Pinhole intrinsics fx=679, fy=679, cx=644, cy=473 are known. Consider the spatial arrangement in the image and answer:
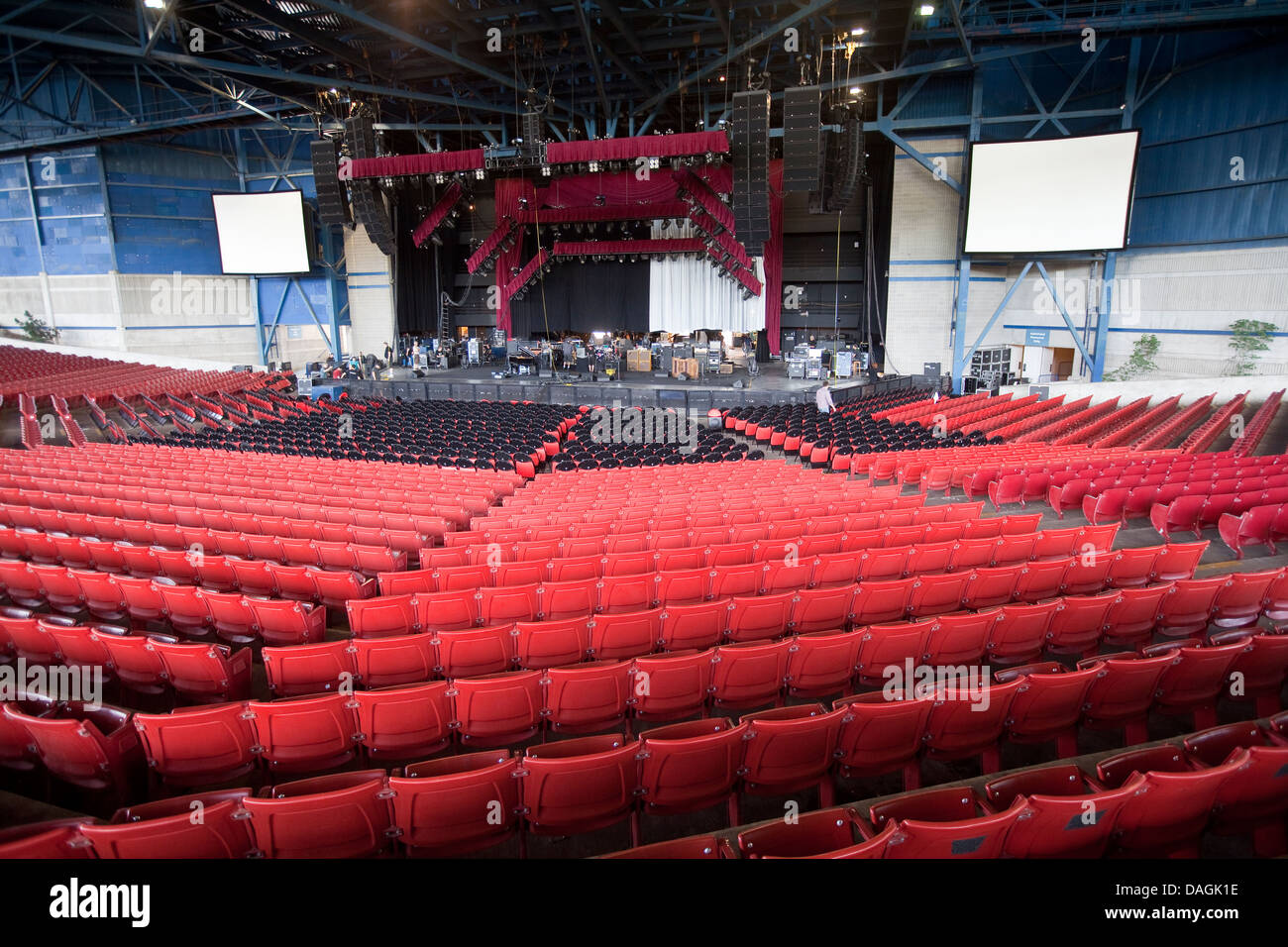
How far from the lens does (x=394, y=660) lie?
4355 mm

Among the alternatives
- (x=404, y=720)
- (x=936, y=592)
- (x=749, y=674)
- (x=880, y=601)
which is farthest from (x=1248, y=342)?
(x=404, y=720)

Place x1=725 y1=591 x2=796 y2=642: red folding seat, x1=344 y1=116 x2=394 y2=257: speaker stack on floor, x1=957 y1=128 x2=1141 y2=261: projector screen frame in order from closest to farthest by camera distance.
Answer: x1=725 y1=591 x2=796 y2=642: red folding seat < x1=957 y1=128 x2=1141 y2=261: projector screen frame < x1=344 y1=116 x2=394 y2=257: speaker stack on floor


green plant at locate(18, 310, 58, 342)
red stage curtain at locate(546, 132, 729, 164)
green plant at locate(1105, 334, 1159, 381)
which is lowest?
green plant at locate(1105, 334, 1159, 381)

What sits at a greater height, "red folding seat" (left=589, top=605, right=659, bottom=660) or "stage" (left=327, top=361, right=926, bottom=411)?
"stage" (left=327, top=361, right=926, bottom=411)

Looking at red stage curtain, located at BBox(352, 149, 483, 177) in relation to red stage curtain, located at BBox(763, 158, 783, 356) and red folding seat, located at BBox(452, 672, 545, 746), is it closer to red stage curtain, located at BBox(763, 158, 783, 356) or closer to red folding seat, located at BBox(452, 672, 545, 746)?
red stage curtain, located at BBox(763, 158, 783, 356)

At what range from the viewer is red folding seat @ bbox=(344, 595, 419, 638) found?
4926 mm

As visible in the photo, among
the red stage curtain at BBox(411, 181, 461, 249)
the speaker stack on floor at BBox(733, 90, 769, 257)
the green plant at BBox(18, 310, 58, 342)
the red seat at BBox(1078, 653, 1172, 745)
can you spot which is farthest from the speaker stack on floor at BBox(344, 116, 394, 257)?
the red seat at BBox(1078, 653, 1172, 745)

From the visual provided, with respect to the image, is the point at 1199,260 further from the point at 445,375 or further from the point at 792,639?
the point at 445,375

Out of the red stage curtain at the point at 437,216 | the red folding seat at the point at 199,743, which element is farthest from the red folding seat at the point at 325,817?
the red stage curtain at the point at 437,216

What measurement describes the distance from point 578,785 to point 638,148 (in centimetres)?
2166

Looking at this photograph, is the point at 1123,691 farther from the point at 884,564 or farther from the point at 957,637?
the point at 884,564

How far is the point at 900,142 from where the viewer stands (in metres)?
24.3

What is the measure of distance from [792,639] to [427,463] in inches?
443

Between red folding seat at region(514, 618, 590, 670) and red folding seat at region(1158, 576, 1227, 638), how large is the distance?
4.22 meters
